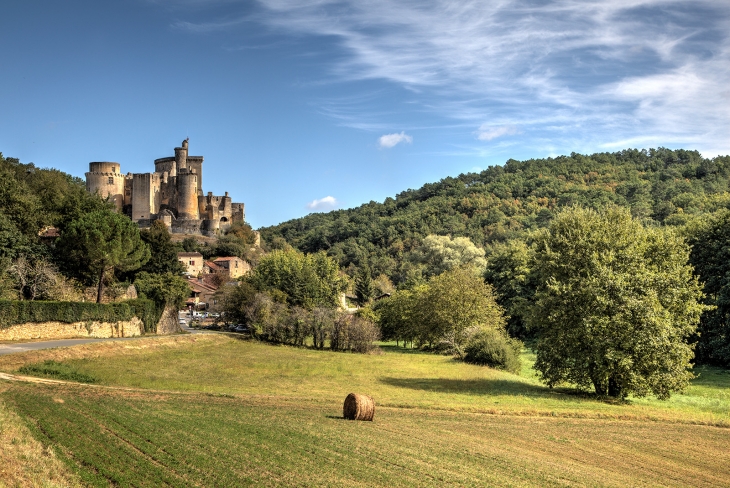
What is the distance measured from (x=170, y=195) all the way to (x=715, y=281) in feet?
281

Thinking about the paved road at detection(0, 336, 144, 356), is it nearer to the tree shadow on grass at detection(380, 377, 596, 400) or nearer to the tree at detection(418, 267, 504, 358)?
the tree shadow on grass at detection(380, 377, 596, 400)

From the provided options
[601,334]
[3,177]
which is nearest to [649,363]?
[601,334]

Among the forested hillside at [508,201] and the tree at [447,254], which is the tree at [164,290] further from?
the forested hillside at [508,201]

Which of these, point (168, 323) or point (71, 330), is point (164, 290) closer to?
point (168, 323)

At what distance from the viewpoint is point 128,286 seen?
61.8 m

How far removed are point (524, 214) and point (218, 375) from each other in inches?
4311

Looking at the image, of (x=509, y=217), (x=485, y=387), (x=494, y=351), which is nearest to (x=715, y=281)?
(x=494, y=351)

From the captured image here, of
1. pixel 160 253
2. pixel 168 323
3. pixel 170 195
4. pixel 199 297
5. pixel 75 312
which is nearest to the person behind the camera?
pixel 75 312

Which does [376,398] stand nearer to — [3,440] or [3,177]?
[3,440]

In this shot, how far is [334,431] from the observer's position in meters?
21.4

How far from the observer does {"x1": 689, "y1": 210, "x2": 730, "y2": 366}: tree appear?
51.1 metres

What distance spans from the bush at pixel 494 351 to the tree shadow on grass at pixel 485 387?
7256 millimetres

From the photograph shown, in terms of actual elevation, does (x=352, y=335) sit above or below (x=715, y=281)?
below

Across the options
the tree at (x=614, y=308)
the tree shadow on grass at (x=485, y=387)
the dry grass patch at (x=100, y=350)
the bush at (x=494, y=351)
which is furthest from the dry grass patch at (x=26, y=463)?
the bush at (x=494, y=351)
